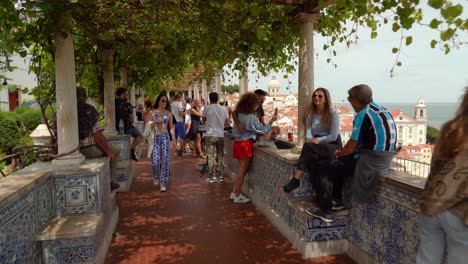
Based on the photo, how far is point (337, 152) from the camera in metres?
3.82

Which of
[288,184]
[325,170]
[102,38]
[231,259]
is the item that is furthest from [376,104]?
[102,38]

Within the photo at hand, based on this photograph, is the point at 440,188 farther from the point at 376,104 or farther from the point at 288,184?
the point at 288,184

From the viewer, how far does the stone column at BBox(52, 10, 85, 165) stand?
4145 mm

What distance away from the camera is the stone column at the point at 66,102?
4145 millimetres

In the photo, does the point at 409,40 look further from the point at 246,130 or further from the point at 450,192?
the point at 246,130

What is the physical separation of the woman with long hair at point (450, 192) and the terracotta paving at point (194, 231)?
203 cm

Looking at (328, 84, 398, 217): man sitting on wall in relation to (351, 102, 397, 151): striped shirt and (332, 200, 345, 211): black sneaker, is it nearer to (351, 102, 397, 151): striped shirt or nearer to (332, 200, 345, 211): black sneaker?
(351, 102, 397, 151): striped shirt

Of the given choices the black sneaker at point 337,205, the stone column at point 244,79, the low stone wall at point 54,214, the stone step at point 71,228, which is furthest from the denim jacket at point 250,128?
the stone step at point 71,228

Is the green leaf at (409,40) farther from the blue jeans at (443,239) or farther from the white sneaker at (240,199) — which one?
the white sneaker at (240,199)

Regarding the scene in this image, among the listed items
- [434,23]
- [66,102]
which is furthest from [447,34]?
[66,102]

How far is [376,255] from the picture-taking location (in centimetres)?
360

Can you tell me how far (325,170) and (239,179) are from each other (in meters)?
2.41

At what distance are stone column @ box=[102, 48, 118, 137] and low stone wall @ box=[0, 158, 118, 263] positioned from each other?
350 centimetres

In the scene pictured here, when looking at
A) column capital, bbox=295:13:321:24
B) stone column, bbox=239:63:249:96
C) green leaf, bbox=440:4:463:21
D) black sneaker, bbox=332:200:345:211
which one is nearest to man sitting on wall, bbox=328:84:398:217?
black sneaker, bbox=332:200:345:211
